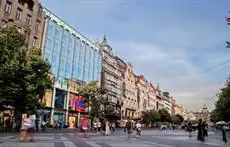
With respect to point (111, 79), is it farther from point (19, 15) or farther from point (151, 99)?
point (151, 99)

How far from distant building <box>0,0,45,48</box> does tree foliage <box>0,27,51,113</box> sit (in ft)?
33.0

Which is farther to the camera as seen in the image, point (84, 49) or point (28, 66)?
point (84, 49)

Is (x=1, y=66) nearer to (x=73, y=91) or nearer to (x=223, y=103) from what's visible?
(x=73, y=91)

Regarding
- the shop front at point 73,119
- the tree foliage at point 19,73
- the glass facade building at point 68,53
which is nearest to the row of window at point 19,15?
the glass facade building at point 68,53

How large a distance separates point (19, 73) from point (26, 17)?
728 inches

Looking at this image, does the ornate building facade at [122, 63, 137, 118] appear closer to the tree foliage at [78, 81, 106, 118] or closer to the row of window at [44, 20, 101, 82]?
the row of window at [44, 20, 101, 82]

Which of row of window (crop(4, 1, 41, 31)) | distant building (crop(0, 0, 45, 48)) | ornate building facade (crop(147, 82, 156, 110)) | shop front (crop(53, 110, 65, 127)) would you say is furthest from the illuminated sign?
ornate building facade (crop(147, 82, 156, 110))

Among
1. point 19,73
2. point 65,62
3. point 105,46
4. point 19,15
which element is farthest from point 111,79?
point 19,73

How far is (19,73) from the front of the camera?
113ft

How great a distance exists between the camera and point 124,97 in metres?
107

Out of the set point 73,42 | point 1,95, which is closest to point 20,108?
point 1,95

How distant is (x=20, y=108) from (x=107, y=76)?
55.4 metres

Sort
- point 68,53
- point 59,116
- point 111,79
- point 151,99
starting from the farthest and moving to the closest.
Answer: point 151,99
point 111,79
point 68,53
point 59,116

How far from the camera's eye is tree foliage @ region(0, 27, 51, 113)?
1300 inches
